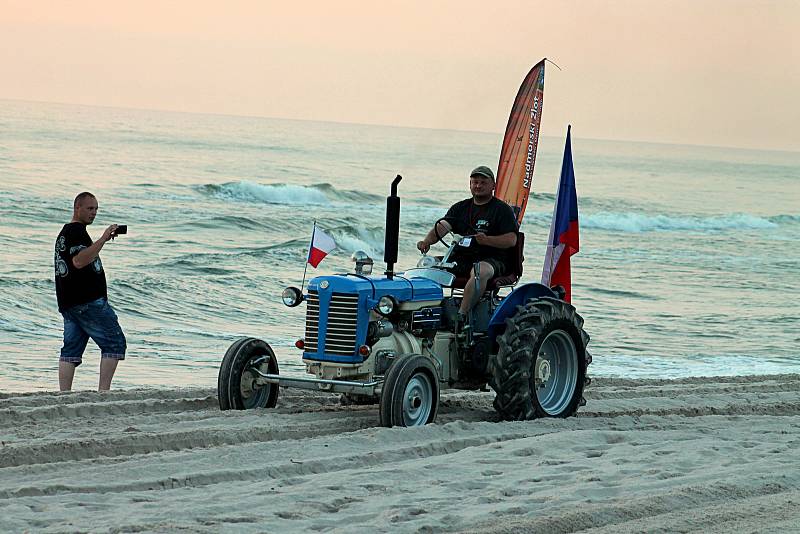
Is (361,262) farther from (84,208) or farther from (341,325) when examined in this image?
(84,208)

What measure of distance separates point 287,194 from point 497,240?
104ft

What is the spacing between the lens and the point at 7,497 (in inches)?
216

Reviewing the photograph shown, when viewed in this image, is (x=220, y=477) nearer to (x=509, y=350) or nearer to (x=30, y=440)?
(x=30, y=440)

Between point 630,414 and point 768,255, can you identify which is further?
point 768,255

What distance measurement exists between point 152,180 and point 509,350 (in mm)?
31885

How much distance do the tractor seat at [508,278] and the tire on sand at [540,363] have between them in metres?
0.20

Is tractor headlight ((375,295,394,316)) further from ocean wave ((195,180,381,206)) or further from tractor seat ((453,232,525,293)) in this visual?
ocean wave ((195,180,381,206))

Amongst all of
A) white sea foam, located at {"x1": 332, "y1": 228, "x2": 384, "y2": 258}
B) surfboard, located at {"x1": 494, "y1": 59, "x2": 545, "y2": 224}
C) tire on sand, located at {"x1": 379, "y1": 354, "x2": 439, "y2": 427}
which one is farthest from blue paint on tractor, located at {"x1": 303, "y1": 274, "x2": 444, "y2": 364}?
white sea foam, located at {"x1": 332, "y1": 228, "x2": 384, "y2": 258}

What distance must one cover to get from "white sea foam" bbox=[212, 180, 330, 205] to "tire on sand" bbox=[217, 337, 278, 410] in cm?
2917

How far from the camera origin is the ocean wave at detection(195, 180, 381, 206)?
1476 inches

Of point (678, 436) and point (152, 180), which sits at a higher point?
point (152, 180)

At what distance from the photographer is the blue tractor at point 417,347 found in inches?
301

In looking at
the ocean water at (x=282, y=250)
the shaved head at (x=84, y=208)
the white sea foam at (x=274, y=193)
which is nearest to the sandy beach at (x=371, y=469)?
the shaved head at (x=84, y=208)

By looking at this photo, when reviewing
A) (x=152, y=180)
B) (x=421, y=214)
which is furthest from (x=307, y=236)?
(x=152, y=180)
